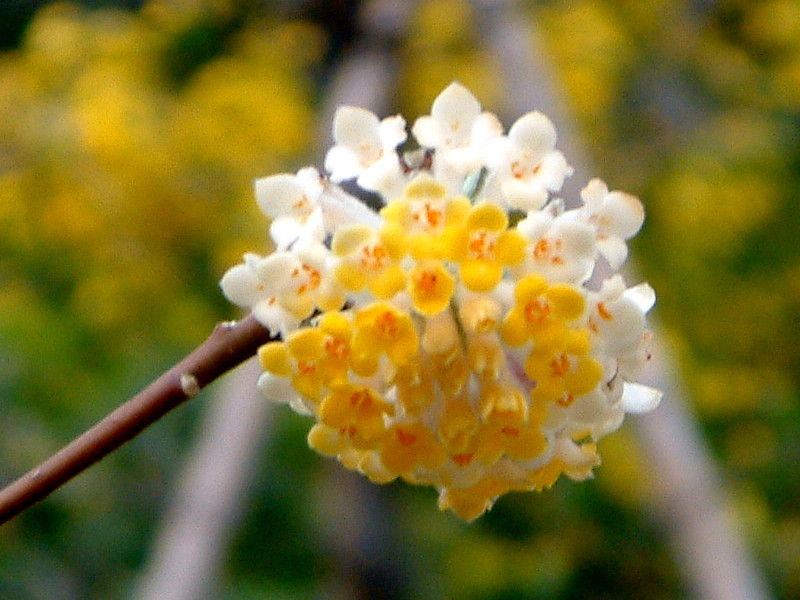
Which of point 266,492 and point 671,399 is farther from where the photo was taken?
point 266,492

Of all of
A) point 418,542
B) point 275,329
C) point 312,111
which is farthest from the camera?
point 312,111

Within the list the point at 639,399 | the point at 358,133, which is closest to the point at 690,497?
the point at 639,399

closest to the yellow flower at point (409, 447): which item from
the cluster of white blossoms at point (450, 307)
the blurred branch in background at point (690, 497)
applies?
the cluster of white blossoms at point (450, 307)

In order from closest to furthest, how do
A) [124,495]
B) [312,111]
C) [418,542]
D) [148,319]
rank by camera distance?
[124,495], [418,542], [148,319], [312,111]

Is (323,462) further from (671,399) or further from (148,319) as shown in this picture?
(671,399)

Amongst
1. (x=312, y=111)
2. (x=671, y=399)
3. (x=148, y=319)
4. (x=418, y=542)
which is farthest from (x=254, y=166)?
(x=671, y=399)

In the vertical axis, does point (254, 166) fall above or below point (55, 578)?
above

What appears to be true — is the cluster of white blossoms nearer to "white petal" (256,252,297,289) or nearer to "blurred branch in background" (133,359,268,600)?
"white petal" (256,252,297,289)
